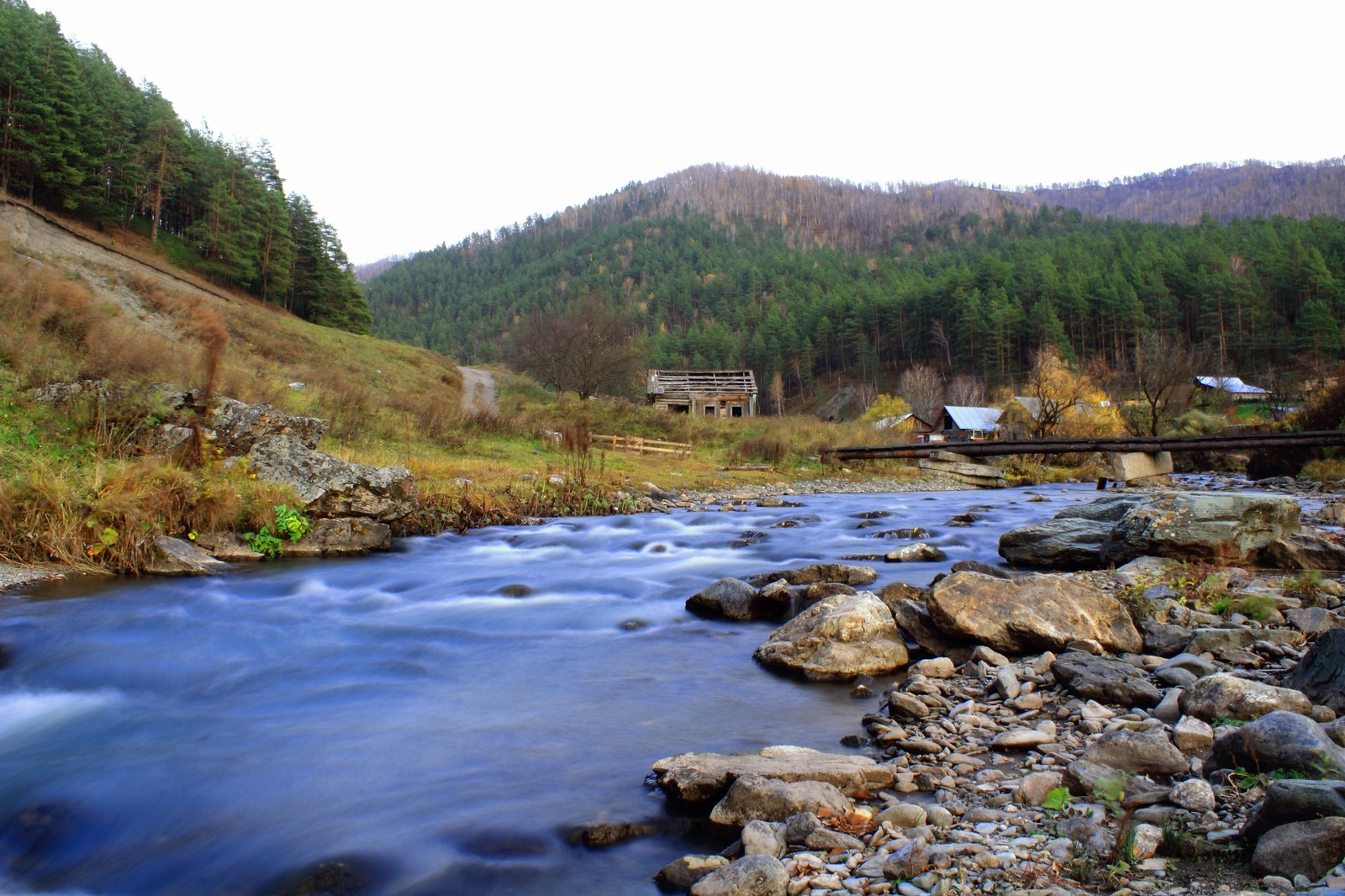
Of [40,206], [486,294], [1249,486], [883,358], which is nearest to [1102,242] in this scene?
[883,358]

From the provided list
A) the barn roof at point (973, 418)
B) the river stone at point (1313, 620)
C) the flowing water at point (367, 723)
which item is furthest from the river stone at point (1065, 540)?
the barn roof at point (973, 418)

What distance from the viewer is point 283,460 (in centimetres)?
1366

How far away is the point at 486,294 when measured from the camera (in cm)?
16412

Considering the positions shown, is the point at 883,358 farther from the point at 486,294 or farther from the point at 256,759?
the point at 256,759

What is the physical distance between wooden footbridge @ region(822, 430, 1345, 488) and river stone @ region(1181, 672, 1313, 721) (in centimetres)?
1792

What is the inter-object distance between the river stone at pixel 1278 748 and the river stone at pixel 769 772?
1711 mm

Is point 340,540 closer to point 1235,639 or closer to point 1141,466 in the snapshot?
point 1235,639

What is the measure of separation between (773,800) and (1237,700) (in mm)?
3001

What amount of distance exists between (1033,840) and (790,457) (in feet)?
107

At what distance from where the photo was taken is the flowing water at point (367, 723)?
4312mm

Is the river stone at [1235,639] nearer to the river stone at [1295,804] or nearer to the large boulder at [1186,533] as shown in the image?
the river stone at [1295,804]

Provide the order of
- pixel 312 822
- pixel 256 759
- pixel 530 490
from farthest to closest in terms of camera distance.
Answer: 1. pixel 530 490
2. pixel 256 759
3. pixel 312 822

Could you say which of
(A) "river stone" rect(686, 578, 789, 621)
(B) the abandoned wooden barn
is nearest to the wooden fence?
(A) "river stone" rect(686, 578, 789, 621)

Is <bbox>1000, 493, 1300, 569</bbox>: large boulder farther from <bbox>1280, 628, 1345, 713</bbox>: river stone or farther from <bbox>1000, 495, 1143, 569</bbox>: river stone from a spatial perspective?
<bbox>1280, 628, 1345, 713</bbox>: river stone
